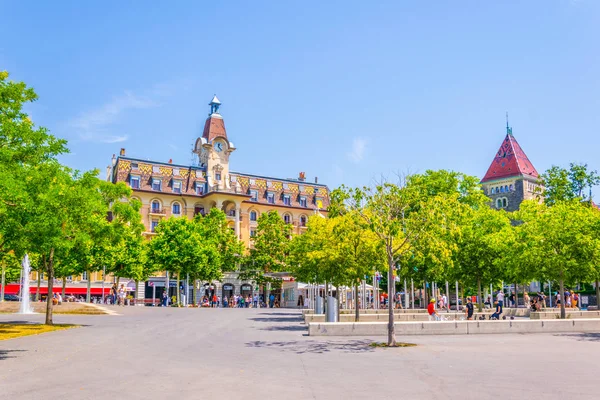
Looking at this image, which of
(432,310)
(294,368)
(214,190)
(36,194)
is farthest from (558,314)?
(214,190)

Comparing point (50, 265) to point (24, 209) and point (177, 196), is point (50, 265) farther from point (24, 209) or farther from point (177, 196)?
point (177, 196)

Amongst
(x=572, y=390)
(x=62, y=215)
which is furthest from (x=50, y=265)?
(x=572, y=390)

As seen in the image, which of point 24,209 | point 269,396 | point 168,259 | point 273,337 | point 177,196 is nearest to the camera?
point 269,396

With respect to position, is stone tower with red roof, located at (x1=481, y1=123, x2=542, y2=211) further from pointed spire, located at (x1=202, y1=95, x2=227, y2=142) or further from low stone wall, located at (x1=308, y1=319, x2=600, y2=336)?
low stone wall, located at (x1=308, y1=319, x2=600, y2=336)

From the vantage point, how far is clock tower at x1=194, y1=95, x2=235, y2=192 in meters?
90.0

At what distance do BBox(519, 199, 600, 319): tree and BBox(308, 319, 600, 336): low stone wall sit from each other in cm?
299

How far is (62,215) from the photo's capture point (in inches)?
820

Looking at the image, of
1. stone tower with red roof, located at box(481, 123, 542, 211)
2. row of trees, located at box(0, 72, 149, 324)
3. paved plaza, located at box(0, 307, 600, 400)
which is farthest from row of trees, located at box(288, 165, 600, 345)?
stone tower with red roof, located at box(481, 123, 542, 211)

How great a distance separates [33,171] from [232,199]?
68631 mm

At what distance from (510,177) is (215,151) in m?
64.0

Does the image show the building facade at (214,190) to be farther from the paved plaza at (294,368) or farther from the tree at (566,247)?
the paved plaza at (294,368)

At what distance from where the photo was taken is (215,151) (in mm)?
91438

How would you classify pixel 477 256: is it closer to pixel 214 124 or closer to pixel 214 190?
pixel 214 190

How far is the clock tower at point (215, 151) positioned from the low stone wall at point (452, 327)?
66.6 metres
